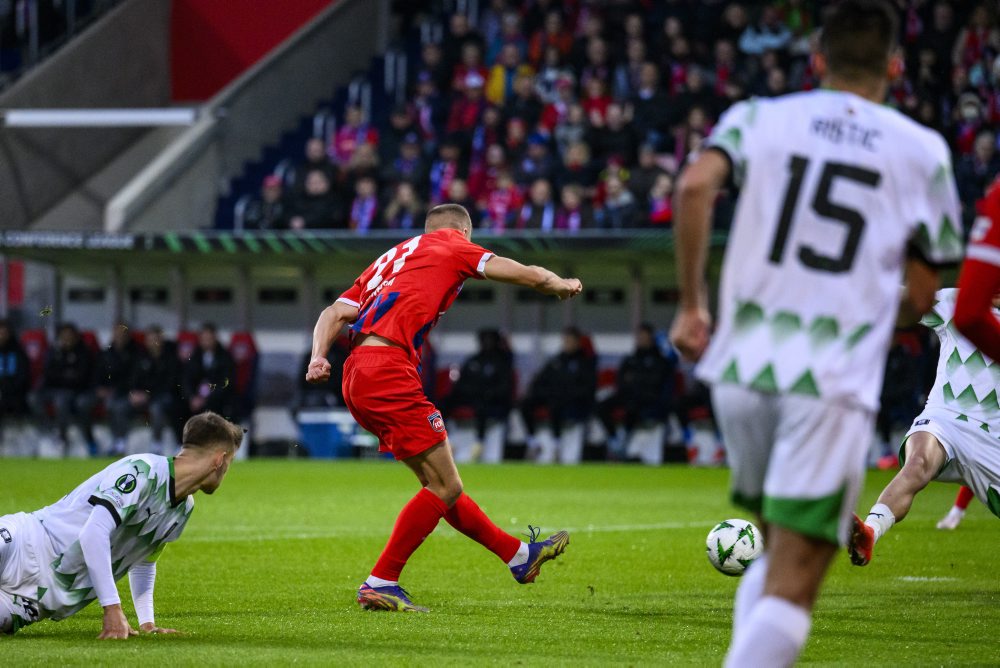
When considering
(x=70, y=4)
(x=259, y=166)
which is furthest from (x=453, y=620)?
(x=70, y=4)

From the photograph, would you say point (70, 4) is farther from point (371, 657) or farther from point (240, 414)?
point (371, 657)

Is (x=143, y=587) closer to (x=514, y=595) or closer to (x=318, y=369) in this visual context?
(x=318, y=369)

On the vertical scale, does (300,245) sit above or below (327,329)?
below

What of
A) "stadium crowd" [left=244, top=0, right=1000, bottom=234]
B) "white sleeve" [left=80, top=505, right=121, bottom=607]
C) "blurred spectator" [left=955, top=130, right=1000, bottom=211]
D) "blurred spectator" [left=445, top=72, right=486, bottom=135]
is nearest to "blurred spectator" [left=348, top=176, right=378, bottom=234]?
"stadium crowd" [left=244, top=0, right=1000, bottom=234]

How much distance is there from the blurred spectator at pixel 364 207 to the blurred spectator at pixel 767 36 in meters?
6.25

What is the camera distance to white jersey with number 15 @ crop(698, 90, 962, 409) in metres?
3.82

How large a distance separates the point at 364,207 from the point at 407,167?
1157 millimetres

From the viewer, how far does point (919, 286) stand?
13.6ft

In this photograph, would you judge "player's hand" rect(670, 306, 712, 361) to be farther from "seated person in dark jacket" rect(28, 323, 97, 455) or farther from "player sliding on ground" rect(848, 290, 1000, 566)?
"seated person in dark jacket" rect(28, 323, 97, 455)

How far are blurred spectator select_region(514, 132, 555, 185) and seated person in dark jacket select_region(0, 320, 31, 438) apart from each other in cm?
804

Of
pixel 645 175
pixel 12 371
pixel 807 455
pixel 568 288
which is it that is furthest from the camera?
pixel 12 371

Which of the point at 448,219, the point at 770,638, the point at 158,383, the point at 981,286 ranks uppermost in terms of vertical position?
the point at 981,286

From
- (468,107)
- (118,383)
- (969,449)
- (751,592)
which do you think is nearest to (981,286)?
(751,592)

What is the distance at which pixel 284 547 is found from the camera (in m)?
10.4
